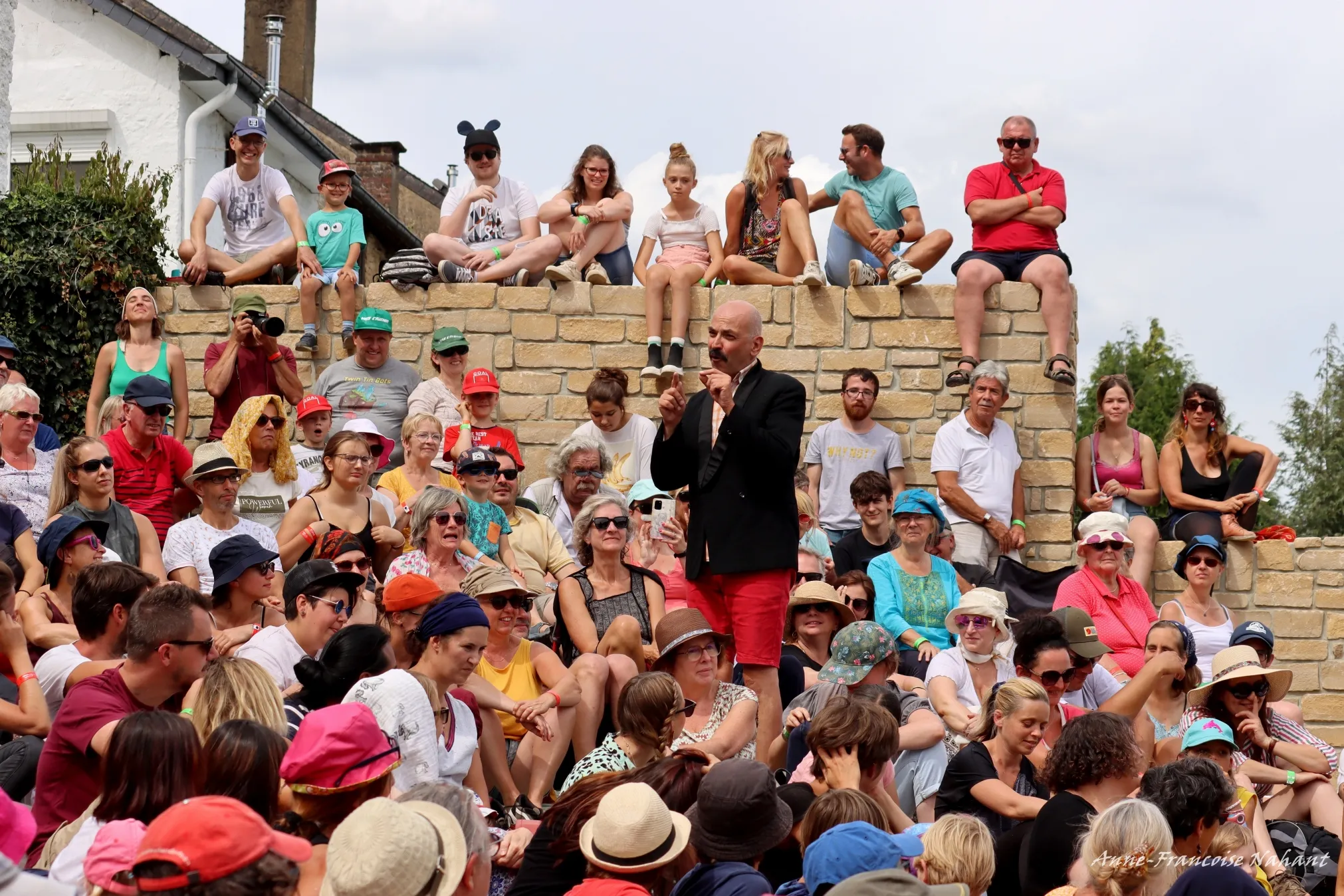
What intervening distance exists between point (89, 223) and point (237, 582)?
19.6 feet

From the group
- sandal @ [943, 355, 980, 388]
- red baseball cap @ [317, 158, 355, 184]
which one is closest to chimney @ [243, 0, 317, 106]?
red baseball cap @ [317, 158, 355, 184]

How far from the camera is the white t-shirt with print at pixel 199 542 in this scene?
7.55 m

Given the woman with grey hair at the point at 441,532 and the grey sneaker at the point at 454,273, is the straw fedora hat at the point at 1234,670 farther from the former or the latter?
the grey sneaker at the point at 454,273

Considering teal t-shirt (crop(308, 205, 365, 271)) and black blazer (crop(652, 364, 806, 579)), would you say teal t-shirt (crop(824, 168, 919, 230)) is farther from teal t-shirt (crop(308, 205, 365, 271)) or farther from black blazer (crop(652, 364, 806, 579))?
black blazer (crop(652, 364, 806, 579))

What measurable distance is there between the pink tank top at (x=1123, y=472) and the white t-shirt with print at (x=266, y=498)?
4.96 meters

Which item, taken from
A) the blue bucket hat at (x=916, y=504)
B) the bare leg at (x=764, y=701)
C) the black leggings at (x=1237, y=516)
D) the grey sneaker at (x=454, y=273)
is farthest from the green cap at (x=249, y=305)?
the black leggings at (x=1237, y=516)

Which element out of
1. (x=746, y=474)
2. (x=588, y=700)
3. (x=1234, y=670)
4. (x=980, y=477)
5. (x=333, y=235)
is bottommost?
(x=588, y=700)

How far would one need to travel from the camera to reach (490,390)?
9500 millimetres

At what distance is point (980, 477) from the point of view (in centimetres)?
1002

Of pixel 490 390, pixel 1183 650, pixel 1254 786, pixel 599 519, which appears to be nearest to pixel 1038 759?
pixel 1254 786

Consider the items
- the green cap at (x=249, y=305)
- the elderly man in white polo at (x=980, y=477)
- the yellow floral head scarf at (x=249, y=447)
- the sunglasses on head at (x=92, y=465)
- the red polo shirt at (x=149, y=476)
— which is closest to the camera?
the sunglasses on head at (x=92, y=465)

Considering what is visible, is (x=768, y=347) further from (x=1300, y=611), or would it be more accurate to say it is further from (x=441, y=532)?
(x=441, y=532)

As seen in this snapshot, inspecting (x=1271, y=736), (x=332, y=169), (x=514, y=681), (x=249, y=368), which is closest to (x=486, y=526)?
(x=514, y=681)

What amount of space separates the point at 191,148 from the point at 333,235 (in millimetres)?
6054
